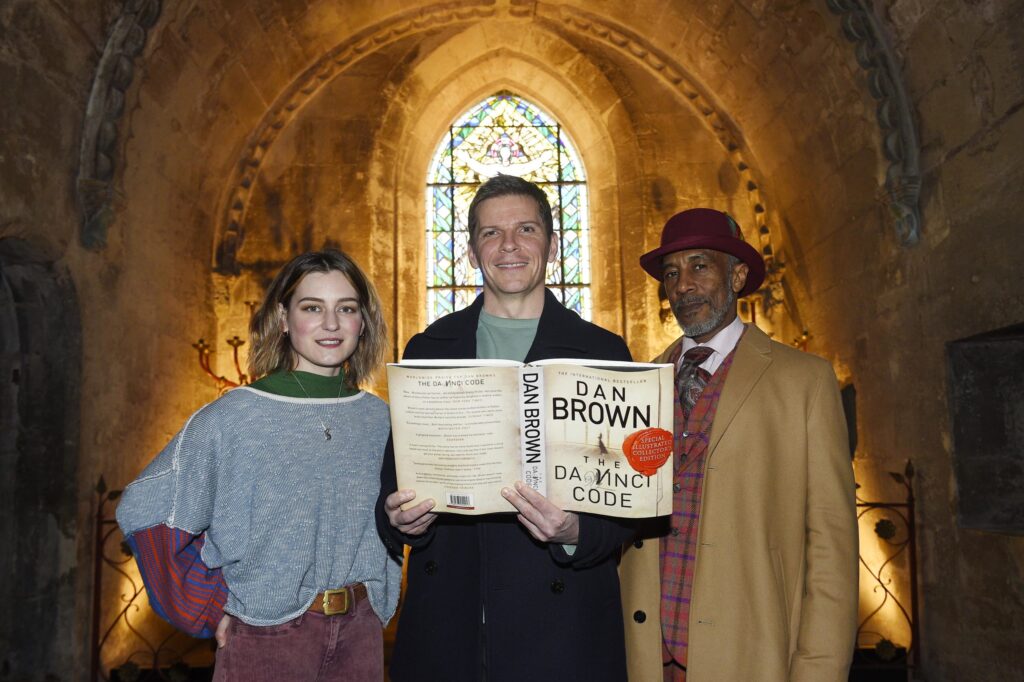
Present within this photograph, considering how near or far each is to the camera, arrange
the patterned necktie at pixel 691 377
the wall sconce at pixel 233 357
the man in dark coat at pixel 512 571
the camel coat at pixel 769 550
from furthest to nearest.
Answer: the wall sconce at pixel 233 357 → the patterned necktie at pixel 691 377 → the camel coat at pixel 769 550 → the man in dark coat at pixel 512 571

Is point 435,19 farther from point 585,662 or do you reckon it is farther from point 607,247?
point 585,662

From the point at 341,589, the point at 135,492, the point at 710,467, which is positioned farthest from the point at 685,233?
the point at 135,492

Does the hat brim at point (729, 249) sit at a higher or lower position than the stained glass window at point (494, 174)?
lower

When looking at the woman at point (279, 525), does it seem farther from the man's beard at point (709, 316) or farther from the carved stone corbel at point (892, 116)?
the carved stone corbel at point (892, 116)

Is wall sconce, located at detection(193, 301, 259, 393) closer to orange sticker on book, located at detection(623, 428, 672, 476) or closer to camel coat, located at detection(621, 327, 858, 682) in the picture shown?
camel coat, located at detection(621, 327, 858, 682)

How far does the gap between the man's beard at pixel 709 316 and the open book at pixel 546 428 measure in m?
0.78

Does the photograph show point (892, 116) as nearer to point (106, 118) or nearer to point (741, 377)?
point (741, 377)

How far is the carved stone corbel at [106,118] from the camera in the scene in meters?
4.31

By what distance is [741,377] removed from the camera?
206 centimetres

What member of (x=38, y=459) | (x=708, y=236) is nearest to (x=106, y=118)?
(x=38, y=459)

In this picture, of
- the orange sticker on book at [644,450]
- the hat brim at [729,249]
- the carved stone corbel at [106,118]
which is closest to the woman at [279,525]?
the orange sticker on book at [644,450]

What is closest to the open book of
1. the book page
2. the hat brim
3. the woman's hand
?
the book page

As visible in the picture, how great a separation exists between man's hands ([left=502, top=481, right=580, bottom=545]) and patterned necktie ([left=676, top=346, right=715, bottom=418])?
736 millimetres

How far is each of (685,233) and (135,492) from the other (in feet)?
5.69
